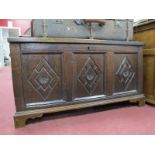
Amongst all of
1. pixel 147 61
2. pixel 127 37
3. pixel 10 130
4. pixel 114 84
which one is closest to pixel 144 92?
pixel 147 61

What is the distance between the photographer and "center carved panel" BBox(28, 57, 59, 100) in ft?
4.12

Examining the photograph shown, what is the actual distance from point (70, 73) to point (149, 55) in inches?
35.8

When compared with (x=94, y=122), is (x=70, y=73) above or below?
above

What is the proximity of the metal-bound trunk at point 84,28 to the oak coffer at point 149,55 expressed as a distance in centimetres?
22

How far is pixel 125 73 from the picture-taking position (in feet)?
5.29

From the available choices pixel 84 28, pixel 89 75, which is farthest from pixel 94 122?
pixel 84 28

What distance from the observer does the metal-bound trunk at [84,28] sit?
50.4 inches

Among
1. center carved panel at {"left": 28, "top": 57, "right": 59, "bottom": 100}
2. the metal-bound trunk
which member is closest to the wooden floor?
center carved panel at {"left": 28, "top": 57, "right": 59, "bottom": 100}

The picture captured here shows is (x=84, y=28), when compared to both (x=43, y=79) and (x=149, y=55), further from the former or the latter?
(x=149, y=55)

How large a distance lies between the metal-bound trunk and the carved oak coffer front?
9 centimetres

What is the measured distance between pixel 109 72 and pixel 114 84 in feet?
0.45

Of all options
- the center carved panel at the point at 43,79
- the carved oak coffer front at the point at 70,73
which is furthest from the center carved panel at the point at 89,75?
the center carved panel at the point at 43,79

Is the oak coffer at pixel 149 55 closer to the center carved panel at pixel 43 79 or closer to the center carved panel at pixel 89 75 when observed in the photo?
the center carved panel at pixel 89 75
